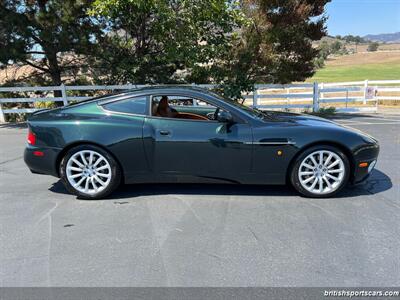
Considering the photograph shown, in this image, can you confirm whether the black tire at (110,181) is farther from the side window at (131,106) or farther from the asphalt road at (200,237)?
the side window at (131,106)

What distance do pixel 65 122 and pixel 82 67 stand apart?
34.1ft

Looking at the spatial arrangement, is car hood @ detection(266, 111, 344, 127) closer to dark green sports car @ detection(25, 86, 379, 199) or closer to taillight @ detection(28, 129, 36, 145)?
dark green sports car @ detection(25, 86, 379, 199)

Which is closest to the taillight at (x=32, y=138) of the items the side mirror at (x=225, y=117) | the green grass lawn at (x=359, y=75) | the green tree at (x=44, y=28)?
the side mirror at (x=225, y=117)

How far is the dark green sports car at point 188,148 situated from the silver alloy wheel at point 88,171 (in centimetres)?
1

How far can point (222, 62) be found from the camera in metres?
12.9

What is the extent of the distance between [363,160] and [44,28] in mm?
10595

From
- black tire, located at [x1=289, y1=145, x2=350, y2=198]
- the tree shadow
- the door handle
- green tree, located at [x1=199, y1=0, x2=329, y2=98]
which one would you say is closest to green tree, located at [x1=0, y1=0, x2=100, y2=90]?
the tree shadow

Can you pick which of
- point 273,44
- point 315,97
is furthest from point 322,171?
point 315,97

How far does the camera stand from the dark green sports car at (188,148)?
4305 millimetres

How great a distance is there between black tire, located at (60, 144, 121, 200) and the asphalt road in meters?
0.12

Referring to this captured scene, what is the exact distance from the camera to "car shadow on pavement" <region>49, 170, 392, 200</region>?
462 cm

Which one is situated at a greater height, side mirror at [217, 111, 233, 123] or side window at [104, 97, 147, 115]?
side window at [104, 97, 147, 115]

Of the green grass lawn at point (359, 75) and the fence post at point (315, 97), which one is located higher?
the green grass lawn at point (359, 75)
